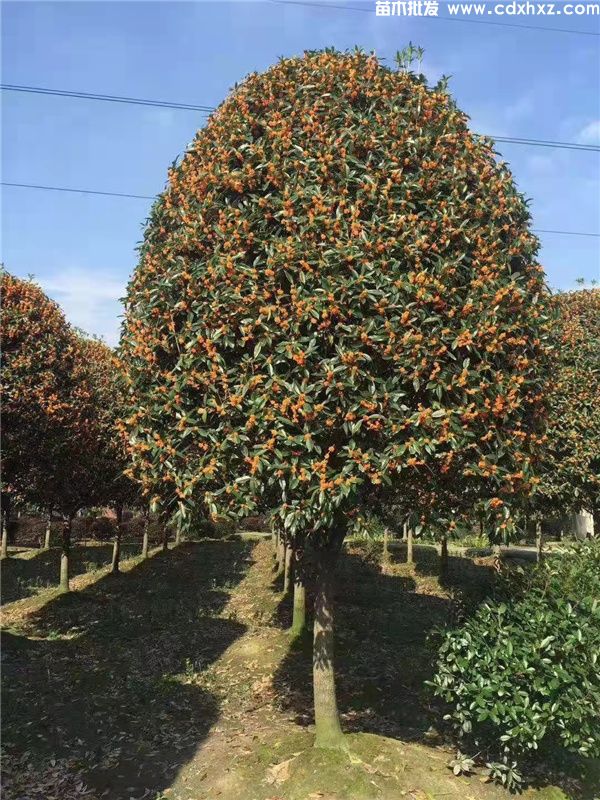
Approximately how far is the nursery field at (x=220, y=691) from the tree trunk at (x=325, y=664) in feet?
0.98

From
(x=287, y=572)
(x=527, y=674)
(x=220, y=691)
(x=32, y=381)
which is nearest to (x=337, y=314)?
(x=527, y=674)

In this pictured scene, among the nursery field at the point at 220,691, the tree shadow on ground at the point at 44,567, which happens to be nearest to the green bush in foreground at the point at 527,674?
the nursery field at the point at 220,691

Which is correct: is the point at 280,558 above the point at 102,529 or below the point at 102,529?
above

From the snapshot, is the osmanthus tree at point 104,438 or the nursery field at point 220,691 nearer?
the nursery field at point 220,691

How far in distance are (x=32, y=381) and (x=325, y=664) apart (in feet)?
26.4

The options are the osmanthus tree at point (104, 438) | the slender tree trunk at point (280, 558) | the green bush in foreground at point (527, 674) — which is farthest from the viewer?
the slender tree trunk at point (280, 558)

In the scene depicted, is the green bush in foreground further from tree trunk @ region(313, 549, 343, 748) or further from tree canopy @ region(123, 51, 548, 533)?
tree canopy @ region(123, 51, 548, 533)

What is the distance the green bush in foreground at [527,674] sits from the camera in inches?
261

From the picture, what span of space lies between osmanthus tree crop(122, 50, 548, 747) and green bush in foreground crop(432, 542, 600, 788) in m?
1.59

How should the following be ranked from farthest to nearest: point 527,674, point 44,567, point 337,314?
point 44,567
point 527,674
point 337,314

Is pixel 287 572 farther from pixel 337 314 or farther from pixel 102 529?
pixel 102 529

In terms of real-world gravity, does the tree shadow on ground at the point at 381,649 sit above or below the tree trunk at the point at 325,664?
below

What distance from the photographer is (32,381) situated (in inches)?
477

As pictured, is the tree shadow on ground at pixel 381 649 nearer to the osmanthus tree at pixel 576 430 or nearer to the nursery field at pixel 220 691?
the nursery field at pixel 220 691
